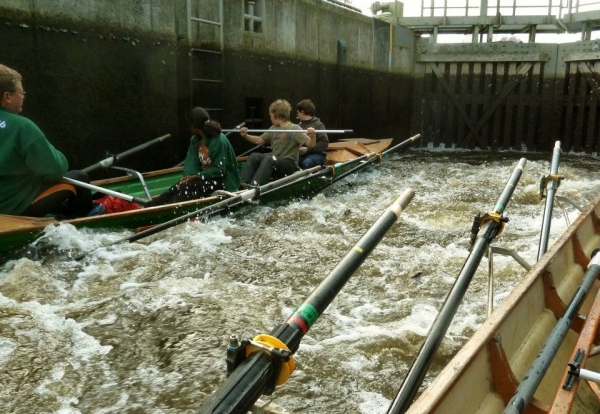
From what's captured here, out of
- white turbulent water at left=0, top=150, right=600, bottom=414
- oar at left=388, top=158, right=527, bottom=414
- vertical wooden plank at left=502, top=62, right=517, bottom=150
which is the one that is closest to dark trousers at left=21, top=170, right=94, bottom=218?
white turbulent water at left=0, top=150, right=600, bottom=414

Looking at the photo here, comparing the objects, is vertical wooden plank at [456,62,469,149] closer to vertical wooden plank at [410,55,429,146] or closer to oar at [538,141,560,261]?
vertical wooden plank at [410,55,429,146]

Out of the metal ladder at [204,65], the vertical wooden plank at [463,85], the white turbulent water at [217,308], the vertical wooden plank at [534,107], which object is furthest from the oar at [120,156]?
the vertical wooden plank at [534,107]

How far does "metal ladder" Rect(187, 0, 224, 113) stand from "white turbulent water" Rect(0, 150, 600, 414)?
3.11 m

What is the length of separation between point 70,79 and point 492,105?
13877mm

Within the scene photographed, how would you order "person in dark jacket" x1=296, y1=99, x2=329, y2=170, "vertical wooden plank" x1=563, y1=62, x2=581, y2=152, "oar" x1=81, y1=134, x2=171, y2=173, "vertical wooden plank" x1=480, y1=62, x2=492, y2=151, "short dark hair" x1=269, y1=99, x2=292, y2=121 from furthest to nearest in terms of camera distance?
"vertical wooden plank" x1=480, y1=62, x2=492, y2=151
"vertical wooden plank" x1=563, y1=62, x2=581, y2=152
"person in dark jacket" x1=296, y1=99, x2=329, y2=170
"short dark hair" x1=269, y1=99, x2=292, y2=121
"oar" x1=81, y1=134, x2=171, y2=173

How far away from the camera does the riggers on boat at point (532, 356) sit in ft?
7.14

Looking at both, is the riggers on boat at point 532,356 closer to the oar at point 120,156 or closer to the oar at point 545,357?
the oar at point 545,357

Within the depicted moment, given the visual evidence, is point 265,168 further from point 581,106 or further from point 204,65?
point 581,106

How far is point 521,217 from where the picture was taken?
7.88 metres

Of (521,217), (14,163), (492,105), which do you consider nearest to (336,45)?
(492,105)

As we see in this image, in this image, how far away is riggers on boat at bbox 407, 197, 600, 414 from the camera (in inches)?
85.7

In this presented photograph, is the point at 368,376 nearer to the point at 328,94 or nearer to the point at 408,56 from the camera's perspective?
the point at 328,94

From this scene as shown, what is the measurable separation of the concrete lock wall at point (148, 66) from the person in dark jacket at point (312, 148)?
6.16ft

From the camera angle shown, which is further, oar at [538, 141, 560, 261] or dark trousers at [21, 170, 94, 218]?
dark trousers at [21, 170, 94, 218]
